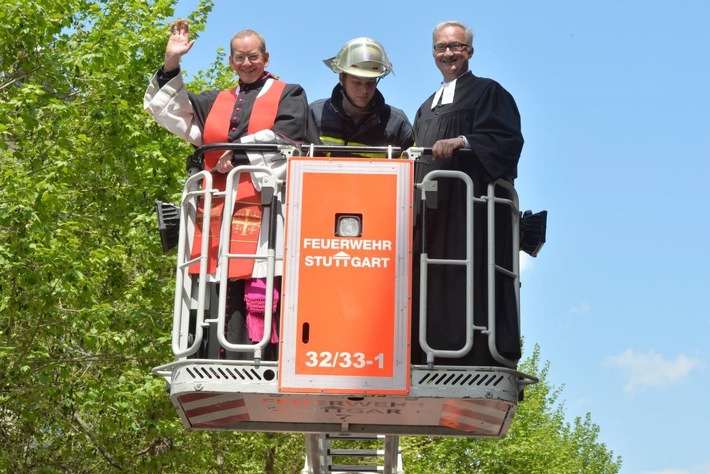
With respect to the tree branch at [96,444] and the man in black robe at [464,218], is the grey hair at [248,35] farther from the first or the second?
the tree branch at [96,444]

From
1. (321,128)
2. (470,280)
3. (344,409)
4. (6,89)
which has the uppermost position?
(6,89)

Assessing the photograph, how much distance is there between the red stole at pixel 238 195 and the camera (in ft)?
27.4

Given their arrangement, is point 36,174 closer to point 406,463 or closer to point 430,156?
point 430,156

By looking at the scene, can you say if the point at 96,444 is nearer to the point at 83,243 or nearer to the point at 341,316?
the point at 83,243

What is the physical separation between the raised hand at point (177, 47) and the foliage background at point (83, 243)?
7.84 metres

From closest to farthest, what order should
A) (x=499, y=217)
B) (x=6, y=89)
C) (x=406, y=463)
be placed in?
(x=499, y=217), (x=6, y=89), (x=406, y=463)

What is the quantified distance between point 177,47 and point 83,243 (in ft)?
33.3

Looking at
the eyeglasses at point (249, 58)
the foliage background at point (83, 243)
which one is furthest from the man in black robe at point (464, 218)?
the foliage background at point (83, 243)

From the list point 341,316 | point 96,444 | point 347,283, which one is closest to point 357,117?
point 347,283

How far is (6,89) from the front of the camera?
59.9ft

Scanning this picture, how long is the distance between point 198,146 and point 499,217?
226 centimetres

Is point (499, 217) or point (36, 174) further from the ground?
point (36, 174)

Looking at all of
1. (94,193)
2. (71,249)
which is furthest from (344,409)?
(94,193)

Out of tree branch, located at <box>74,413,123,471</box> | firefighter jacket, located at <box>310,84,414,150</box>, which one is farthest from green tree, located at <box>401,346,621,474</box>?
firefighter jacket, located at <box>310,84,414,150</box>
